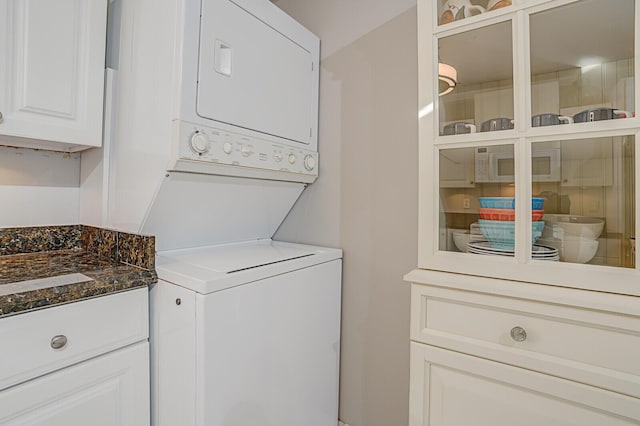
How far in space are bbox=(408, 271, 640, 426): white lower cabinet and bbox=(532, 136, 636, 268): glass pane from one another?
0.40ft

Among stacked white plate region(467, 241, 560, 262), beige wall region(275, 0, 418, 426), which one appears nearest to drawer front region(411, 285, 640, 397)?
stacked white plate region(467, 241, 560, 262)

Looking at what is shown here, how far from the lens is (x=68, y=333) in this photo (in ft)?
3.37

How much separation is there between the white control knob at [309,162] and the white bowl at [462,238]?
0.84m

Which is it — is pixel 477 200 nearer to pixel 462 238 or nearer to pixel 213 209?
pixel 462 238

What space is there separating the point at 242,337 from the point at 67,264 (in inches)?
30.2

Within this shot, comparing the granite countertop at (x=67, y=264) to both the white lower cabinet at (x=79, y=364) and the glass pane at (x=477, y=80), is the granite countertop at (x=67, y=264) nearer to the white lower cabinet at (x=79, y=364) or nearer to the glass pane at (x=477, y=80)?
the white lower cabinet at (x=79, y=364)

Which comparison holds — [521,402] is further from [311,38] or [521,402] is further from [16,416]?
[311,38]

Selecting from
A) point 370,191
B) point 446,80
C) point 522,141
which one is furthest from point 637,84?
point 370,191

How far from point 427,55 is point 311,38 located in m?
0.85

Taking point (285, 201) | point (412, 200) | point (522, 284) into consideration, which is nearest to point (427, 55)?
point (412, 200)

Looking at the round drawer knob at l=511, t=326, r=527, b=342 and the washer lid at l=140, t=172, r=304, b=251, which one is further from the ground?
the washer lid at l=140, t=172, r=304, b=251

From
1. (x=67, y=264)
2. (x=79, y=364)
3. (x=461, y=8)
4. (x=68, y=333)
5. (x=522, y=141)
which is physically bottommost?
(x=79, y=364)

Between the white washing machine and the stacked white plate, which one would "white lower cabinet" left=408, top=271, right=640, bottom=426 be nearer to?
the stacked white plate

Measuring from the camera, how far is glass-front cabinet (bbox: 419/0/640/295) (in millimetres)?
861
